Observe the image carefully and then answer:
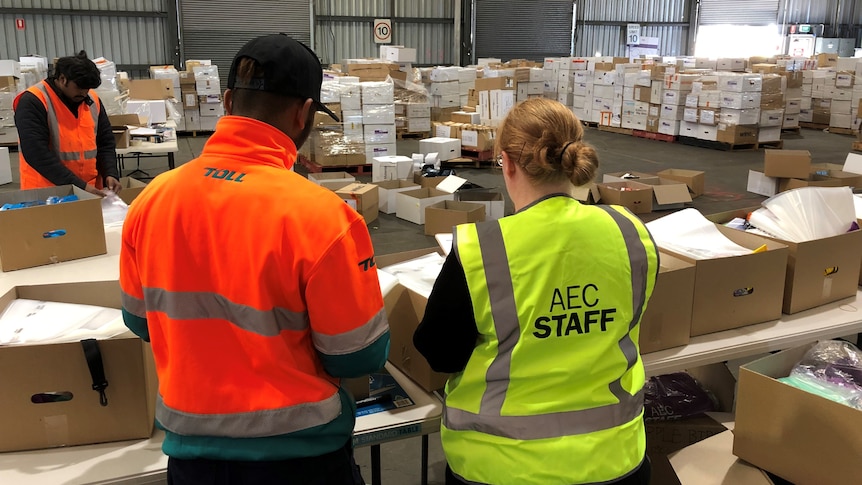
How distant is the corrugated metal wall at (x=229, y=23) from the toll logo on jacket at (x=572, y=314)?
14923 mm

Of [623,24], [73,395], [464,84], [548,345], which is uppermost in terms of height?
[623,24]

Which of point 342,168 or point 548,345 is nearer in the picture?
point 548,345

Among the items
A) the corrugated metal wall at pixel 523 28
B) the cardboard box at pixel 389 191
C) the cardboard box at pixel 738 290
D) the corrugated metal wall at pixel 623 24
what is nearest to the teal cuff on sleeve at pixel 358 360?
the cardboard box at pixel 738 290

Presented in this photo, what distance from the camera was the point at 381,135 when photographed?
9.34 meters

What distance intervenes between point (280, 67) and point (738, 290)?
1710mm

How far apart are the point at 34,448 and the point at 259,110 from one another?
105 cm

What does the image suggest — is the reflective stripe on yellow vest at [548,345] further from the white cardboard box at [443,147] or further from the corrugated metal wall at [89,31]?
the corrugated metal wall at [89,31]

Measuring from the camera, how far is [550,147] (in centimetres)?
153

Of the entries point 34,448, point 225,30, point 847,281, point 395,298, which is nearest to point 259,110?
point 395,298

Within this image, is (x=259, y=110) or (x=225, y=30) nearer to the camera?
(x=259, y=110)

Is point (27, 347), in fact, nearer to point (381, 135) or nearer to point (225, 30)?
point (381, 135)

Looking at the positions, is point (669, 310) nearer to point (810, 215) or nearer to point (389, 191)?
point (810, 215)

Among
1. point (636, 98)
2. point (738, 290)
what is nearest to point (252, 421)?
point (738, 290)

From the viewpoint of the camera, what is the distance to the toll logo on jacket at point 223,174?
1.27 meters
